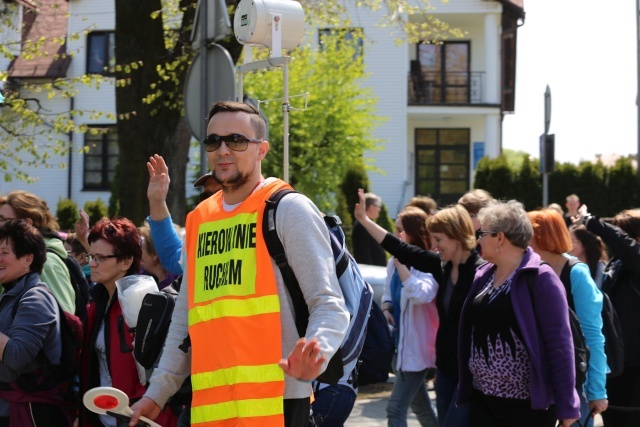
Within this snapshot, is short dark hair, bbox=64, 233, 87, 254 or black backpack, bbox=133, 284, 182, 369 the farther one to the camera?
short dark hair, bbox=64, 233, 87, 254

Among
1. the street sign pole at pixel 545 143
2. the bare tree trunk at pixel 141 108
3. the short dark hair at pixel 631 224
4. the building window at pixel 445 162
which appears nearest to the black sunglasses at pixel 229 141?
the short dark hair at pixel 631 224

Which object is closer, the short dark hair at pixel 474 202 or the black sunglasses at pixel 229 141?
the black sunglasses at pixel 229 141

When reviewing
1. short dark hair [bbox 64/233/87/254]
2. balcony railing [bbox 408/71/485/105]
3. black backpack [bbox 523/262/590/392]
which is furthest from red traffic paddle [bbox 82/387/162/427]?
balcony railing [bbox 408/71/485/105]

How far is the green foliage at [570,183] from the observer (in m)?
30.6

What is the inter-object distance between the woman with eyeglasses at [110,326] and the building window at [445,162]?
3220cm

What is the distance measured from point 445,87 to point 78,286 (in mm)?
31048

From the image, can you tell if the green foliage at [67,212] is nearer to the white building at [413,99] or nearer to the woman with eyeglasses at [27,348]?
Answer: the white building at [413,99]

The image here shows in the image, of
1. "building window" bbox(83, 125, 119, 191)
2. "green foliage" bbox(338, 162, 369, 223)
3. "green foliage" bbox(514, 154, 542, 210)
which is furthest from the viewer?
"building window" bbox(83, 125, 119, 191)

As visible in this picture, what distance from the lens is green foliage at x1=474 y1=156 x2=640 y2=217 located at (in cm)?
3058

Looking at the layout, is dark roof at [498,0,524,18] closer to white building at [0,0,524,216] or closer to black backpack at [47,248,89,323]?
white building at [0,0,524,216]

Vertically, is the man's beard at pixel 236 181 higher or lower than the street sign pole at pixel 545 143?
lower

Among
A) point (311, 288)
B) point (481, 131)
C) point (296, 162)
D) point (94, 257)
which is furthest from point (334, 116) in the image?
point (311, 288)

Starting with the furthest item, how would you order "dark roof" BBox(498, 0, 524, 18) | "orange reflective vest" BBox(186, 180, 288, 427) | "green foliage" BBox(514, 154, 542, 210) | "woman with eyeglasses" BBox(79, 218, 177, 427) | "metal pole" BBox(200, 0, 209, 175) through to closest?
"dark roof" BBox(498, 0, 524, 18) → "green foliage" BBox(514, 154, 542, 210) → "metal pole" BBox(200, 0, 209, 175) → "woman with eyeglasses" BBox(79, 218, 177, 427) → "orange reflective vest" BBox(186, 180, 288, 427)

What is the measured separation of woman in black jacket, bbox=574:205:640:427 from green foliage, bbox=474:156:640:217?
22.9 metres
